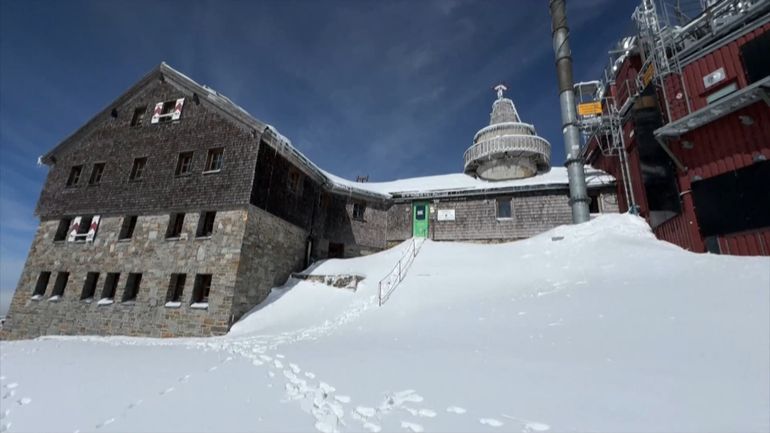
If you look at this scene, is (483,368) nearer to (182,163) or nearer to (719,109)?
(719,109)

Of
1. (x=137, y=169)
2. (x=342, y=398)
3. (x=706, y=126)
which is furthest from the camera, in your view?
(x=137, y=169)

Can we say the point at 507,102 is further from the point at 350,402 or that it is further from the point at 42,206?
the point at 42,206

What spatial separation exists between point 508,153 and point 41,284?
2640 cm

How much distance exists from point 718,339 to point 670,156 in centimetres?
936

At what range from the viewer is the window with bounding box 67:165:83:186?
17531 mm

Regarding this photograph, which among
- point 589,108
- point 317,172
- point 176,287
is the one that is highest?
point 589,108

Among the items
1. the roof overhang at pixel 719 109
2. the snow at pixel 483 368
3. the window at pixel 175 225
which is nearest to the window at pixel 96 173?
the window at pixel 175 225

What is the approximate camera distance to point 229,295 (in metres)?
12.7

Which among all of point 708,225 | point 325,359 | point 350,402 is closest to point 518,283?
point 708,225

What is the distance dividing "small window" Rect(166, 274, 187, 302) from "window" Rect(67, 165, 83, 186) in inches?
373

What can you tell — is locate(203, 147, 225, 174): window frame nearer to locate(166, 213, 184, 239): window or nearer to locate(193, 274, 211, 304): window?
locate(166, 213, 184, 239): window

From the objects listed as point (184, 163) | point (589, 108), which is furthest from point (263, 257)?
point (589, 108)

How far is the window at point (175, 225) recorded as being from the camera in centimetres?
1461

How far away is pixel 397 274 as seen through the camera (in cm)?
1417
